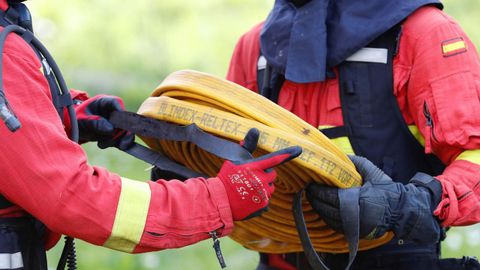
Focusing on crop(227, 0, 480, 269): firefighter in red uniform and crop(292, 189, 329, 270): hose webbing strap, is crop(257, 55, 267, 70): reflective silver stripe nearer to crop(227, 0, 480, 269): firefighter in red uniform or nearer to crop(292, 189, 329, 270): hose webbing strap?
crop(227, 0, 480, 269): firefighter in red uniform

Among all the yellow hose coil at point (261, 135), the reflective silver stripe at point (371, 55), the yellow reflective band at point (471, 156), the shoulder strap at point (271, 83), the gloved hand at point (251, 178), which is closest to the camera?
the gloved hand at point (251, 178)

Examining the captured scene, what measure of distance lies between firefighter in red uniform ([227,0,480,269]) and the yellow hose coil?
107mm

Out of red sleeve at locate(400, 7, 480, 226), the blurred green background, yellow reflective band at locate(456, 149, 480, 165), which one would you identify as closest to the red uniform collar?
red sleeve at locate(400, 7, 480, 226)

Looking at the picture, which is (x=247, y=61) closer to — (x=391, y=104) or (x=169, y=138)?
(x=391, y=104)

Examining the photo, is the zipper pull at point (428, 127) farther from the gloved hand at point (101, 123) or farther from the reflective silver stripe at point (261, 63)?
the gloved hand at point (101, 123)

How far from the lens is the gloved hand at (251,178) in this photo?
2.34 meters

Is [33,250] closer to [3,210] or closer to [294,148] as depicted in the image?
[3,210]

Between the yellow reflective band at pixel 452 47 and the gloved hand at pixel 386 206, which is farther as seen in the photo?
the yellow reflective band at pixel 452 47

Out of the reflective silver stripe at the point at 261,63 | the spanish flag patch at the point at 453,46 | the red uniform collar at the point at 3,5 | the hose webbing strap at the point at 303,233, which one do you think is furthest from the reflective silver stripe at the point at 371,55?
the red uniform collar at the point at 3,5

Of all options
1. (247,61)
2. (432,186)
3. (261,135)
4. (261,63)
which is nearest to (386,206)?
(432,186)

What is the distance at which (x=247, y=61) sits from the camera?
3.40 m

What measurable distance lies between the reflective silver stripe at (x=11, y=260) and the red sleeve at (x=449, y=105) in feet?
4.45

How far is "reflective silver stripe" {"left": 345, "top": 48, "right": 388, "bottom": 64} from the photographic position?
2.92m

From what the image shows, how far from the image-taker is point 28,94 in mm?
2244
